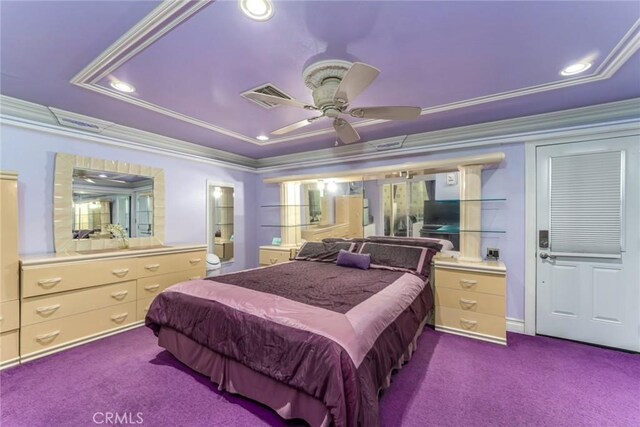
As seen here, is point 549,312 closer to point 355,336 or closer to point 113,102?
point 355,336

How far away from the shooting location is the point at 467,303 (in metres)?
2.82

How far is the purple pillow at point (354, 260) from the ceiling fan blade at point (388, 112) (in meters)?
1.69

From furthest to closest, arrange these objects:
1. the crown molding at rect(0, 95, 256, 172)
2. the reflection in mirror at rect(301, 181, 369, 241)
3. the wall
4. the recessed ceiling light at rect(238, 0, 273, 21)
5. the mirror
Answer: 1. the mirror
2. the reflection in mirror at rect(301, 181, 369, 241)
3. the wall
4. the crown molding at rect(0, 95, 256, 172)
5. the recessed ceiling light at rect(238, 0, 273, 21)

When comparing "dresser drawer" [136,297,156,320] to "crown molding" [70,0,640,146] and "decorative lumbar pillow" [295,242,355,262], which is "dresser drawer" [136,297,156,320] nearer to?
"decorative lumbar pillow" [295,242,355,262]

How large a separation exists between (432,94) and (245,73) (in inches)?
62.8

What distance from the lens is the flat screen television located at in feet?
10.9

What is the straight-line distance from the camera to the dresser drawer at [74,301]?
2.36 m

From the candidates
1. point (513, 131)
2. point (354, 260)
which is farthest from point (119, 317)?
point (513, 131)

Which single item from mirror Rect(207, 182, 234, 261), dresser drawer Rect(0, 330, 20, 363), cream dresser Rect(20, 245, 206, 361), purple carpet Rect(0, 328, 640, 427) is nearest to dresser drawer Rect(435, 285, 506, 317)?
purple carpet Rect(0, 328, 640, 427)

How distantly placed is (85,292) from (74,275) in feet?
0.68

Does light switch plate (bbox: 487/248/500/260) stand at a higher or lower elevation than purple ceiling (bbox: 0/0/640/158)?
lower

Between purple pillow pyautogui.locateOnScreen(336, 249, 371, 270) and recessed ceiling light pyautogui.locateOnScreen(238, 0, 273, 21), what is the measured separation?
2469mm

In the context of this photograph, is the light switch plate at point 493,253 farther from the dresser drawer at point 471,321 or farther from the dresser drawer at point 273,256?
the dresser drawer at point 273,256

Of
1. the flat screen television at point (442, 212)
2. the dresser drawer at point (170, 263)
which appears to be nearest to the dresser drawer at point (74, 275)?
the dresser drawer at point (170, 263)
